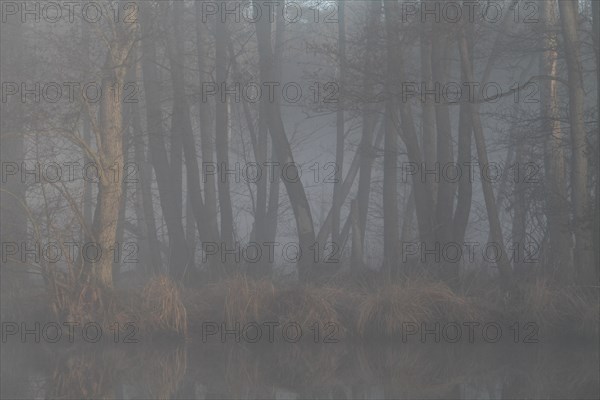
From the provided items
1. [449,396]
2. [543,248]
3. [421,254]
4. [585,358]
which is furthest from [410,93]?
[449,396]

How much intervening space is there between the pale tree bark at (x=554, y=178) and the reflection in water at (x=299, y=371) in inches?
142

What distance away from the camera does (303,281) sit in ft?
63.6

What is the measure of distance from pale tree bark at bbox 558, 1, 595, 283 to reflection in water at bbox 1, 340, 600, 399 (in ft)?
10.0

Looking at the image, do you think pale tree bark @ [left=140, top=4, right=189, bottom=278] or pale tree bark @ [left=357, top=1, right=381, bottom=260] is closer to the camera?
pale tree bark @ [left=357, top=1, right=381, bottom=260]

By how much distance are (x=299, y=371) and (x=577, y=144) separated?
8.49m

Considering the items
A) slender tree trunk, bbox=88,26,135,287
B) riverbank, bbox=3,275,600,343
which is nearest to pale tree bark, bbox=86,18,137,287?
slender tree trunk, bbox=88,26,135,287

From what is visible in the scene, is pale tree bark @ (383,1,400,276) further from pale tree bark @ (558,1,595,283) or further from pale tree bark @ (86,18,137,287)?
pale tree bark @ (86,18,137,287)

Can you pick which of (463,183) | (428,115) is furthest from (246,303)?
(428,115)

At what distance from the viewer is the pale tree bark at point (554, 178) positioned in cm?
1864

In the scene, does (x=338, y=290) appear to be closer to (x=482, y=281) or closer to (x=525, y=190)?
(x=482, y=281)

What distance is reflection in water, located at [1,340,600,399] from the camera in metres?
11.6

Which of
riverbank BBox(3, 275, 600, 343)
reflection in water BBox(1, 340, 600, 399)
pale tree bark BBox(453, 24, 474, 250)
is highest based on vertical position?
pale tree bark BBox(453, 24, 474, 250)

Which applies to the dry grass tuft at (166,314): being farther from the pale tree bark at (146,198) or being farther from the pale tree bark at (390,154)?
the pale tree bark at (146,198)

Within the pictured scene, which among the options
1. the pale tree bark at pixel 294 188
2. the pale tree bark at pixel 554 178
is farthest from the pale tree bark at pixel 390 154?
the pale tree bark at pixel 554 178
